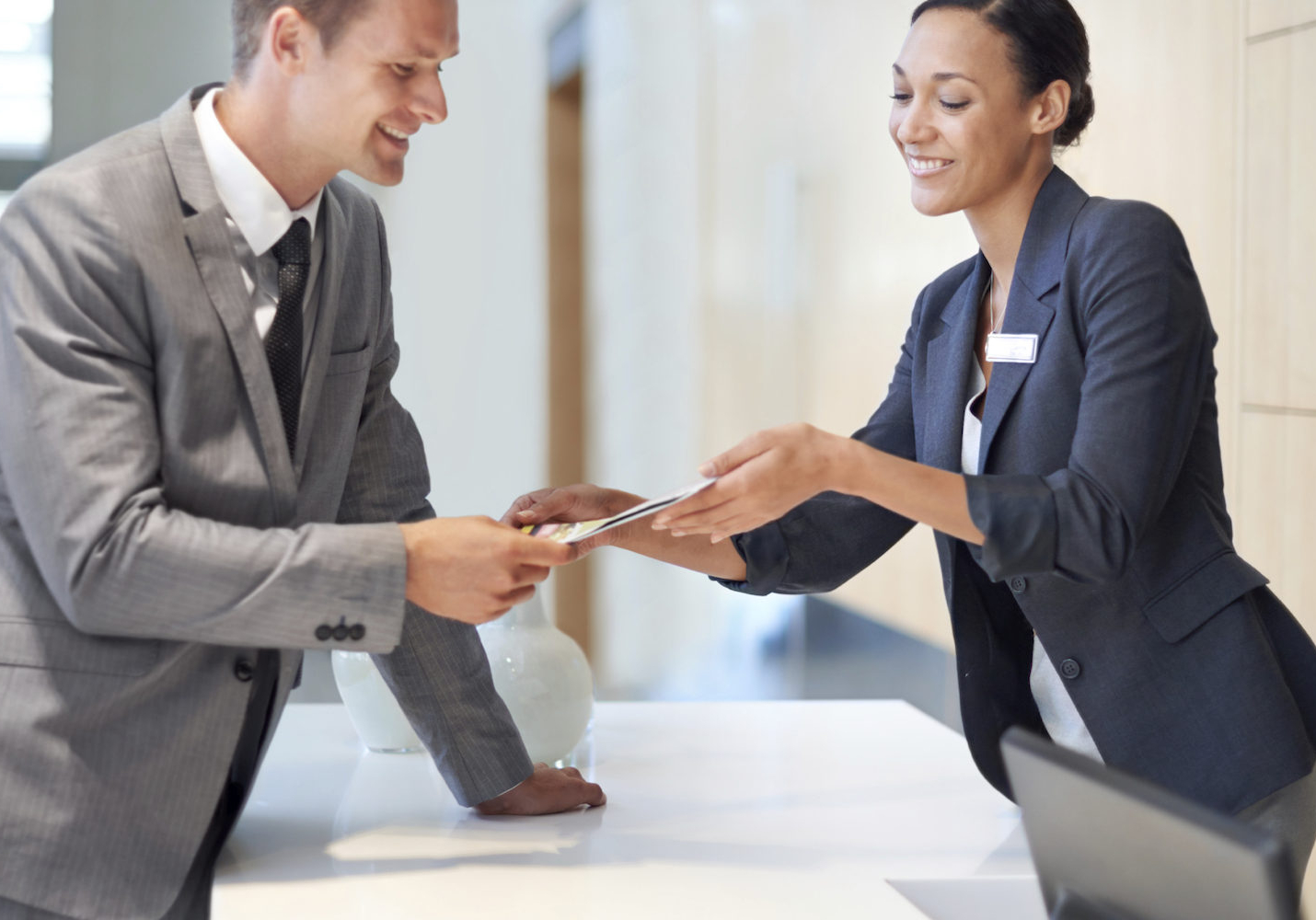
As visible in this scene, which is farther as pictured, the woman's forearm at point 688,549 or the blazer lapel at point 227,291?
the woman's forearm at point 688,549

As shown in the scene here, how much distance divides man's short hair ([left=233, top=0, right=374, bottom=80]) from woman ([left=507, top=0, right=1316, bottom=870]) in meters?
0.66

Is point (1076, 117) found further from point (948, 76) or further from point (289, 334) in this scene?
point (289, 334)

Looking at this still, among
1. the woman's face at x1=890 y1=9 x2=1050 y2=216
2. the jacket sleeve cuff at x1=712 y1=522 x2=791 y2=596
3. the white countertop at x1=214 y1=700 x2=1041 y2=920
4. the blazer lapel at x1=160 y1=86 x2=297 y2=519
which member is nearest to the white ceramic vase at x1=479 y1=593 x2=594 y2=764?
the white countertop at x1=214 y1=700 x2=1041 y2=920

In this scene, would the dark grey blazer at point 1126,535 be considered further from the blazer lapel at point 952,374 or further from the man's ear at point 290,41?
the man's ear at point 290,41

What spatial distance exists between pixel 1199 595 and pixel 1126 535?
15cm

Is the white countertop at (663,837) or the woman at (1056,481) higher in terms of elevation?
the woman at (1056,481)

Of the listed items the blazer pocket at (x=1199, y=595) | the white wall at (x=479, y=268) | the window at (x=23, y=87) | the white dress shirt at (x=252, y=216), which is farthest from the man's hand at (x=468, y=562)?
the white wall at (x=479, y=268)

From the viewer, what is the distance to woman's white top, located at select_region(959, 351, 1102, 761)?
1709 mm

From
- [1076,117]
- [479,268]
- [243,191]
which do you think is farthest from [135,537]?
[479,268]

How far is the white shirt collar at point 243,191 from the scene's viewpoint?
4.84 feet

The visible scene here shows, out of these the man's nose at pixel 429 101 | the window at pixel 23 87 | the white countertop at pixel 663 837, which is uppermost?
the window at pixel 23 87

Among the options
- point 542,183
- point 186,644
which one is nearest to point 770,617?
point 542,183

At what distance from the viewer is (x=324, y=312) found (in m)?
1.53

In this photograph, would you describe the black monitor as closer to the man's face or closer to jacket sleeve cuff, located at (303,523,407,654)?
jacket sleeve cuff, located at (303,523,407,654)
